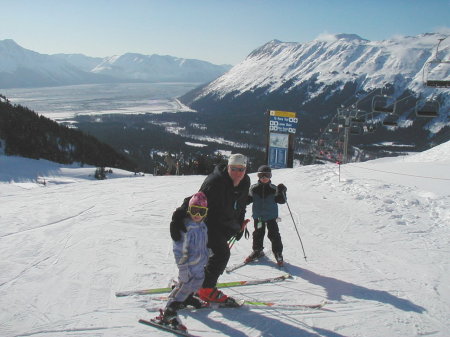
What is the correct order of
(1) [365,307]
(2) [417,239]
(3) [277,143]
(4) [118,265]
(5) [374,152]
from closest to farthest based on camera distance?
(1) [365,307], (4) [118,265], (2) [417,239], (3) [277,143], (5) [374,152]

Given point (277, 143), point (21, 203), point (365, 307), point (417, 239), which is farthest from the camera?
point (277, 143)

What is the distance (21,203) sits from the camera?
34.7ft

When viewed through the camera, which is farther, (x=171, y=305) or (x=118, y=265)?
(x=118, y=265)

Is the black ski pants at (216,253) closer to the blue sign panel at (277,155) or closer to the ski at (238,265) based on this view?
the ski at (238,265)

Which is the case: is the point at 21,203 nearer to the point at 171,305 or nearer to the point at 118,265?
the point at 118,265

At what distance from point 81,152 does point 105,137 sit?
287 ft

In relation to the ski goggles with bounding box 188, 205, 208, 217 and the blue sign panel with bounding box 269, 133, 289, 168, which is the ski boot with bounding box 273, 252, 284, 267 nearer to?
the ski goggles with bounding box 188, 205, 208, 217

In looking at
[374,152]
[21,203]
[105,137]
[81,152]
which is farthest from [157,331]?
[105,137]

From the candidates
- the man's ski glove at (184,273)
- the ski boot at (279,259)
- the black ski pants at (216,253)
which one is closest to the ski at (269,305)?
the black ski pants at (216,253)

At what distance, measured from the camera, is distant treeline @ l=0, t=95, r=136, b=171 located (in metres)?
61.5

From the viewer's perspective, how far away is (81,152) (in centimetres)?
7281

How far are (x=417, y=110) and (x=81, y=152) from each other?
66.1 m

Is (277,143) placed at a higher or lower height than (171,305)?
higher

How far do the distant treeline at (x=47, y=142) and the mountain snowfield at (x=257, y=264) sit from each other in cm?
5494
